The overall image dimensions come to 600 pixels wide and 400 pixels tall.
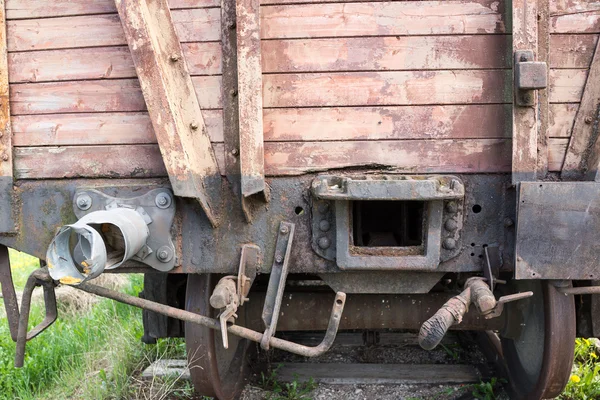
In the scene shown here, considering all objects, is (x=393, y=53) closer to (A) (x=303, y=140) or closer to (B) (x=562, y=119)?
(A) (x=303, y=140)

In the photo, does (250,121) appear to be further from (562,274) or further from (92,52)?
(562,274)

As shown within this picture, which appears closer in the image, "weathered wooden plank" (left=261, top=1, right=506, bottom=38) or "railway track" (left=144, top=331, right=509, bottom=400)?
"weathered wooden plank" (left=261, top=1, right=506, bottom=38)

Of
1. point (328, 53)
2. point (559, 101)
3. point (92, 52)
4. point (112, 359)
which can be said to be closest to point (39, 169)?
point (92, 52)

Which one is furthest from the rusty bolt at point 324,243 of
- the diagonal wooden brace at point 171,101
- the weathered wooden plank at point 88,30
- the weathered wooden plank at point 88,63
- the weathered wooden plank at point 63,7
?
the weathered wooden plank at point 63,7

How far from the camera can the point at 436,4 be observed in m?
2.36

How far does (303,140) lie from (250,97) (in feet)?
0.94

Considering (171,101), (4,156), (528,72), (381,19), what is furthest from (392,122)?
(4,156)

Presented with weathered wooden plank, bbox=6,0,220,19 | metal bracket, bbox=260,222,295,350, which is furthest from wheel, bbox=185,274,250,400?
weathered wooden plank, bbox=6,0,220,19

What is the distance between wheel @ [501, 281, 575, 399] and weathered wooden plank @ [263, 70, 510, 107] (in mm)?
952

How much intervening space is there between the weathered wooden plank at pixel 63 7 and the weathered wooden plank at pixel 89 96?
11.7 inches

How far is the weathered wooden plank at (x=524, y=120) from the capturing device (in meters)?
2.28

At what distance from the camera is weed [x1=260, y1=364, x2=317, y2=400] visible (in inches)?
134

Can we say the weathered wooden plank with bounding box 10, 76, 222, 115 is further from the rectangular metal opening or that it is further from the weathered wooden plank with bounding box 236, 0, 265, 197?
the rectangular metal opening

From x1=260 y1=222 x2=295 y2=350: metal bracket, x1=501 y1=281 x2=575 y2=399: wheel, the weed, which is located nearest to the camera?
x1=260 y1=222 x2=295 y2=350: metal bracket
